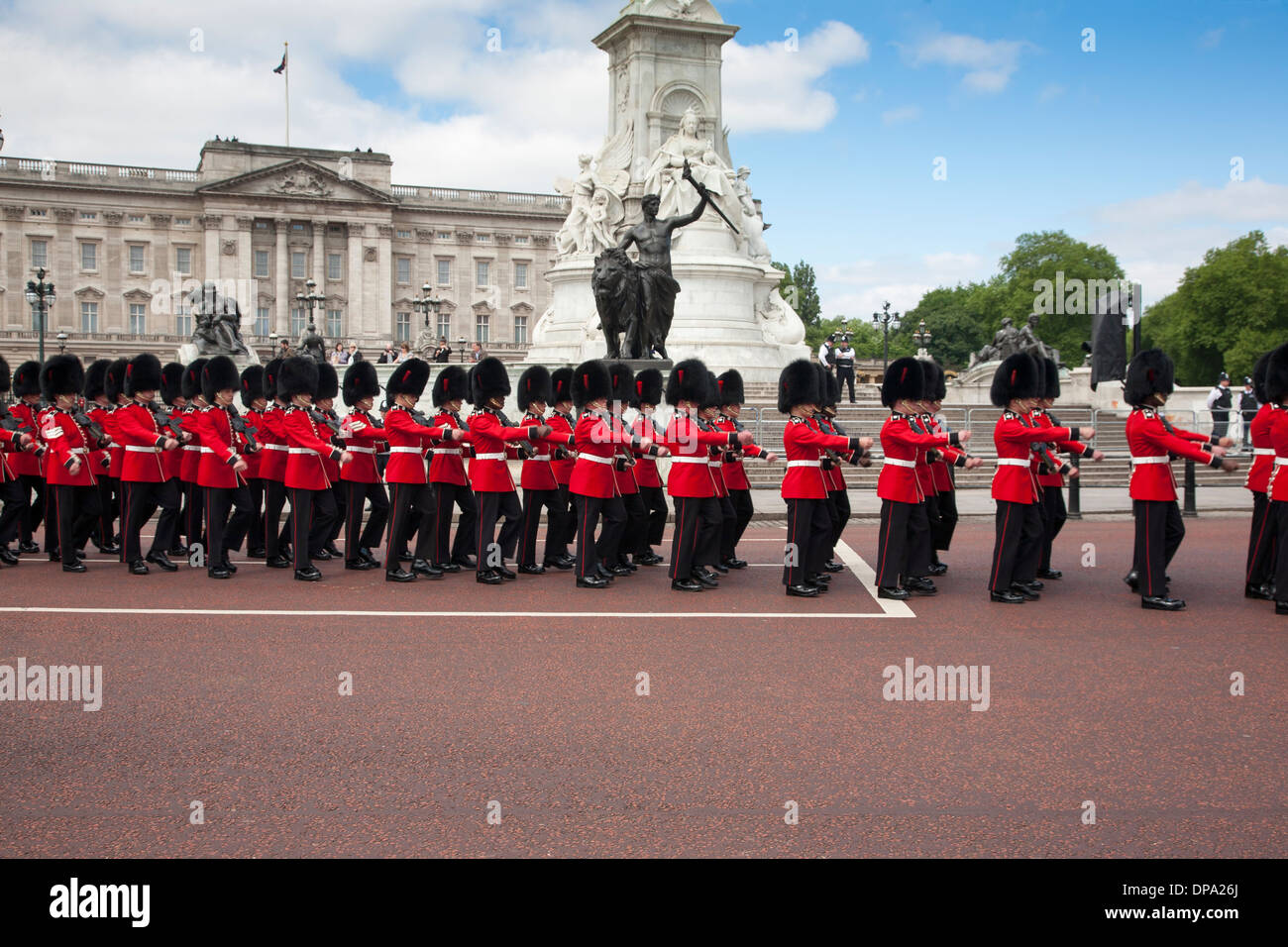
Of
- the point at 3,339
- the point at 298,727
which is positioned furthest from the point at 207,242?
the point at 298,727

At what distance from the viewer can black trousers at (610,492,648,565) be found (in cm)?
1117

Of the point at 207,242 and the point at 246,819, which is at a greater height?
the point at 207,242

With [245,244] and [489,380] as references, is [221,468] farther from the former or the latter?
[245,244]

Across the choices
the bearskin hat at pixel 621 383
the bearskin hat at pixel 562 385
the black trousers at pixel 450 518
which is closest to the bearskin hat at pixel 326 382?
the black trousers at pixel 450 518

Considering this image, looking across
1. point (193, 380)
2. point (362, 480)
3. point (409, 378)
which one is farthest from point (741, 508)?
point (193, 380)

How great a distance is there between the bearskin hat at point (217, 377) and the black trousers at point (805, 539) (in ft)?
16.9

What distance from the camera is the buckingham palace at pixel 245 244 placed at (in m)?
78.9

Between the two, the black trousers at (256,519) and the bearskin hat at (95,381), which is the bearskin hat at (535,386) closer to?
the black trousers at (256,519)

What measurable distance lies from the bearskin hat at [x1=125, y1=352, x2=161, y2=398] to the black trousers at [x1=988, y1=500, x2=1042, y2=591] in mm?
7448

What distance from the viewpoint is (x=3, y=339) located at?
72.6m

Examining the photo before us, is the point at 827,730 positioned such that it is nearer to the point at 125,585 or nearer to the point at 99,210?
the point at 125,585

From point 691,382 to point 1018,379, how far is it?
103 inches

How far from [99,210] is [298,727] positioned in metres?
82.9

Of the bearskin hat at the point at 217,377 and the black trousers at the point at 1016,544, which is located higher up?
the bearskin hat at the point at 217,377
